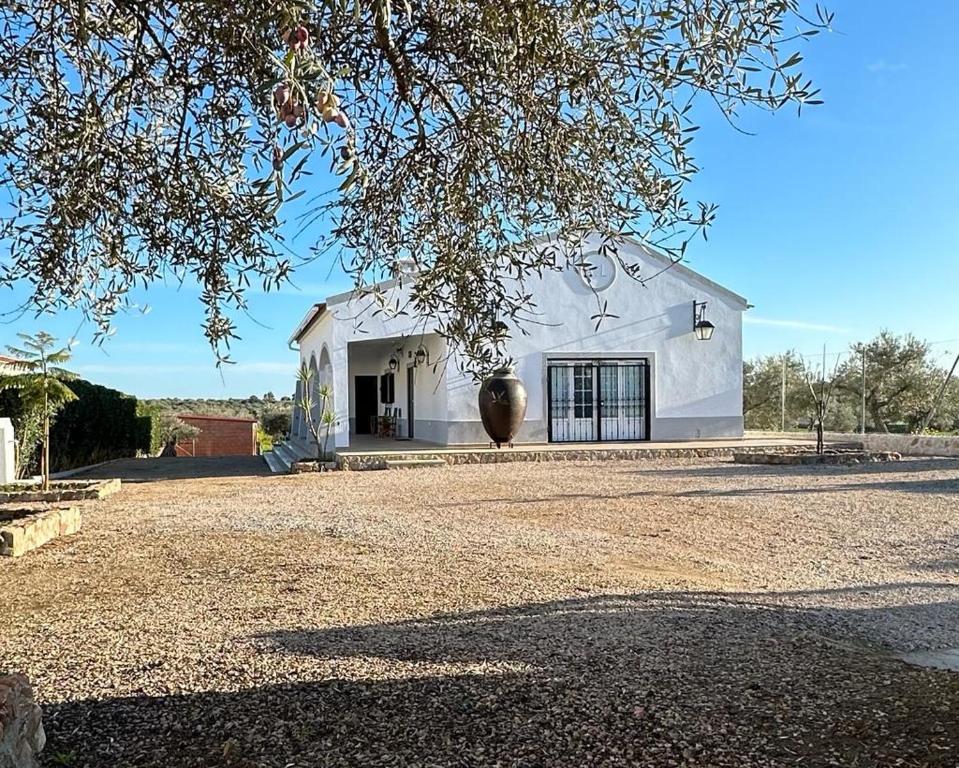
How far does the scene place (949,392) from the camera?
84.7ft

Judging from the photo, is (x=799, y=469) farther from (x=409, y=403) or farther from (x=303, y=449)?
(x=303, y=449)

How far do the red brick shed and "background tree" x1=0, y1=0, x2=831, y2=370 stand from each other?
23912 millimetres

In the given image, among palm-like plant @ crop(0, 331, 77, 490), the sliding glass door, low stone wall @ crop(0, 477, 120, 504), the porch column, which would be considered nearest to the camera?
palm-like plant @ crop(0, 331, 77, 490)

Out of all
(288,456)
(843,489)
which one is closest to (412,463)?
(288,456)

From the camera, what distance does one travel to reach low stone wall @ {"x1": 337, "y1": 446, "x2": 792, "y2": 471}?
48.6ft

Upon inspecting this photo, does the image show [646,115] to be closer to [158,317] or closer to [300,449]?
[158,317]

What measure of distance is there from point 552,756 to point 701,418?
1728 cm

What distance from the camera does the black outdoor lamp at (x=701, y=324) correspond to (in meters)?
18.6

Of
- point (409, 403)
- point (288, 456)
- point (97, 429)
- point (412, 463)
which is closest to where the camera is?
point (412, 463)

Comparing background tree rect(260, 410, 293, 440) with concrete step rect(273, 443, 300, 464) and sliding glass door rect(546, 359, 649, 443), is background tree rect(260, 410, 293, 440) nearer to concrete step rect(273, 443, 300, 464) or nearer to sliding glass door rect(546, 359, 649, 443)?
concrete step rect(273, 443, 300, 464)

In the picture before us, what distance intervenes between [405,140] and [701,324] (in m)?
15.7

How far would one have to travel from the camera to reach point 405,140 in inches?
155

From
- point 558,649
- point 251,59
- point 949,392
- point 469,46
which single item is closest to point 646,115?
point 469,46

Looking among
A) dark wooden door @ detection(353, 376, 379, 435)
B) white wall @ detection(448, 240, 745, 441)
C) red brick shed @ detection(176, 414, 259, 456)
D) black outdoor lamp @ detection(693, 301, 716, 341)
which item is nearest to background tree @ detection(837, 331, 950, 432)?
white wall @ detection(448, 240, 745, 441)
